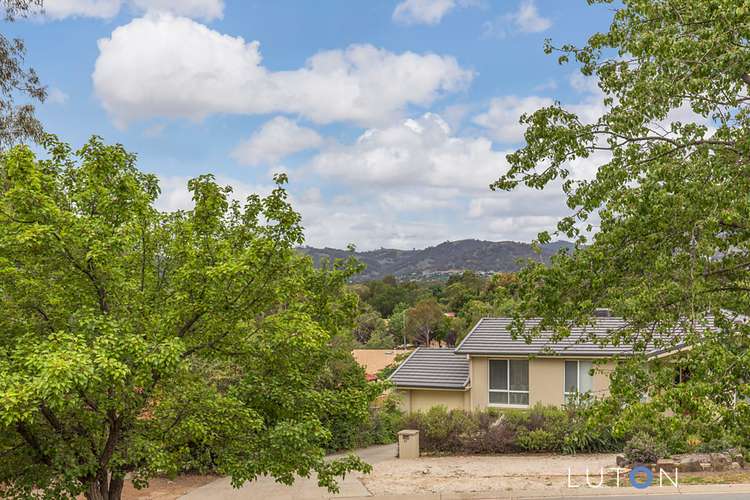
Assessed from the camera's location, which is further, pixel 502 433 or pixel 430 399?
pixel 430 399

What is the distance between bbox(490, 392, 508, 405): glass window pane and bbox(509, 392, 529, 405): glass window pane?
21cm

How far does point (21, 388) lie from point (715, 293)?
9.36m

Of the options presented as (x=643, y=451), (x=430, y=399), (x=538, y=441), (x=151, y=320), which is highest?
Result: (x=151, y=320)

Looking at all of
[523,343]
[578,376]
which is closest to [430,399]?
[523,343]

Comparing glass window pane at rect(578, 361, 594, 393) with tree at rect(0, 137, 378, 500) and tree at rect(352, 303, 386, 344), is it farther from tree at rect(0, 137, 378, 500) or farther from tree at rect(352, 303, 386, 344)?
tree at rect(352, 303, 386, 344)

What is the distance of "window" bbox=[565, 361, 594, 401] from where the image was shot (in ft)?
77.0

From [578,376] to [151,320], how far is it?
18.6 meters

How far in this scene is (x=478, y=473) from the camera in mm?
18219

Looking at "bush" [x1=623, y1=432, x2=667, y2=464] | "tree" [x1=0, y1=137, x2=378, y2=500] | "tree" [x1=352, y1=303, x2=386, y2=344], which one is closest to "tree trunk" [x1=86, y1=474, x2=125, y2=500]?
"tree" [x1=0, y1=137, x2=378, y2=500]

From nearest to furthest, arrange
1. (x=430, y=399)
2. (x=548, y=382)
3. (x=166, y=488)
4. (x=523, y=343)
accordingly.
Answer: (x=166, y=488) < (x=548, y=382) < (x=523, y=343) < (x=430, y=399)

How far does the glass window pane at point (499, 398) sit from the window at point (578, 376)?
2.25m

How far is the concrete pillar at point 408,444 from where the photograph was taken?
68.4 feet

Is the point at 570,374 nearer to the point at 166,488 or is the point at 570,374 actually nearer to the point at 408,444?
the point at 408,444

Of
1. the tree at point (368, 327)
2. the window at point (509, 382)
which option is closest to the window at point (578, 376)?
the window at point (509, 382)
